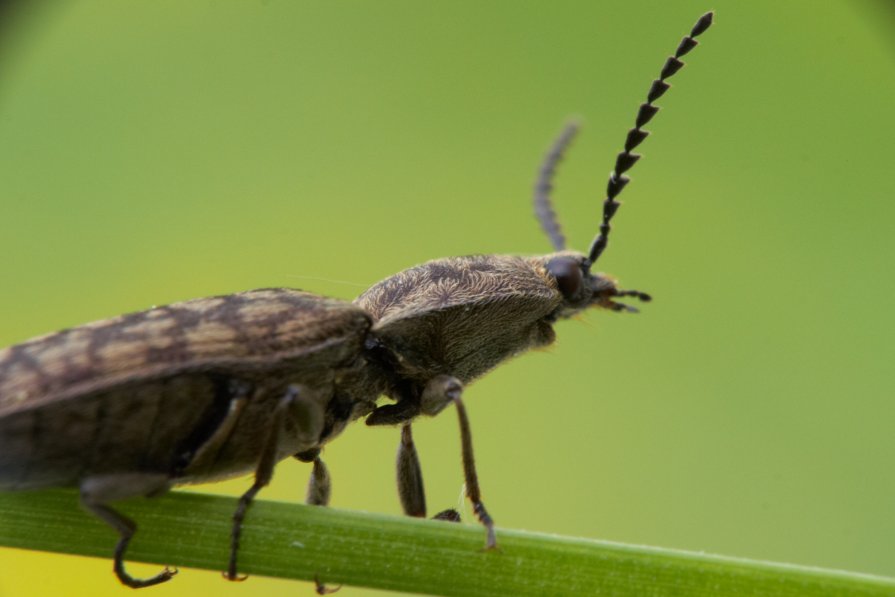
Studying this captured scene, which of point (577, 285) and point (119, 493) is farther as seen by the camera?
point (577, 285)

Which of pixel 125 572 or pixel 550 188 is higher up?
pixel 550 188

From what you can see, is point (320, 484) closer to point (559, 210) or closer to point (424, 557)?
point (424, 557)

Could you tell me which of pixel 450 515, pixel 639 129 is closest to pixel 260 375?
pixel 450 515

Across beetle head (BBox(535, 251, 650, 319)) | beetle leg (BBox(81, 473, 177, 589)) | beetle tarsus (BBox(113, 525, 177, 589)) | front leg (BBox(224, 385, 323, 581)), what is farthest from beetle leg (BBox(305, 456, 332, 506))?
beetle head (BBox(535, 251, 650, 319))

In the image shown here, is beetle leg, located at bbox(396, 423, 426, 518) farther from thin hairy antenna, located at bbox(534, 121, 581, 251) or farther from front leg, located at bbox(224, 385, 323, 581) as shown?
thin hairy antenna, located at bbox(534, 121, 581, 251)

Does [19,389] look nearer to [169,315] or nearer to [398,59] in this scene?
[169,315]

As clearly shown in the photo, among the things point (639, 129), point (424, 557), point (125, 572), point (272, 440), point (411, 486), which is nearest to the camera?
point (424, 557)

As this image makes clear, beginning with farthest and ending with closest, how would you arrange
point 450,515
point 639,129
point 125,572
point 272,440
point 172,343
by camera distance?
point 639,129 < point 450,515 < point 272,440 < point 172,343 < point 125,572

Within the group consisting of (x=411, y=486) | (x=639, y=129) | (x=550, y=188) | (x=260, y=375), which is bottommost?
(x=411, y=486)
